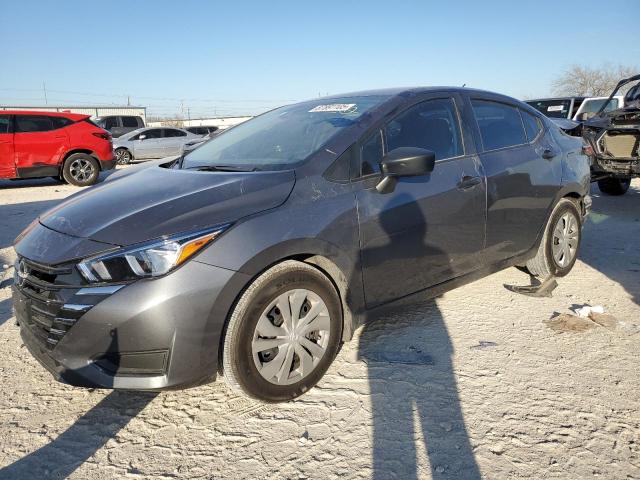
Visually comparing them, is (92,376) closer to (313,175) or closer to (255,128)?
(313,175)

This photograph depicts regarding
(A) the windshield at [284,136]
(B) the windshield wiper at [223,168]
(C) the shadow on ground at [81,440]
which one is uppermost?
(A) the windshield at [284,136]

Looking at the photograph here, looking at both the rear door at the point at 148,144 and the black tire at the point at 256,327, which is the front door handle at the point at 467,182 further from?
the rear door at the point at 148,144

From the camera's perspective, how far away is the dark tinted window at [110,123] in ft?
64.3

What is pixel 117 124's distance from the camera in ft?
65.0

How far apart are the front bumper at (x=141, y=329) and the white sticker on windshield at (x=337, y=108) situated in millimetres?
1482

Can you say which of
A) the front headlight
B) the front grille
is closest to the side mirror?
the front headlight

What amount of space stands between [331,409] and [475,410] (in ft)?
A: 2.36

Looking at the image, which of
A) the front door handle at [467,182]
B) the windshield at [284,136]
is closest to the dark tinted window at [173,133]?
the windshield at [284,136]

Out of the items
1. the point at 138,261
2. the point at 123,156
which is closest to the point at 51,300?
the point at 138,261

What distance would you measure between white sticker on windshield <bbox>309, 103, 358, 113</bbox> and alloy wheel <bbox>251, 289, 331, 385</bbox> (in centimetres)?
132

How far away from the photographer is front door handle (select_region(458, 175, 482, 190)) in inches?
126

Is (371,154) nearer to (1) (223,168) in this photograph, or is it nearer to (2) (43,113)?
(1) (223,168)

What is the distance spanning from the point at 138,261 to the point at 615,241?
17.7 feet

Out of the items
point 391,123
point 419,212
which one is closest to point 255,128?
point 391,123
